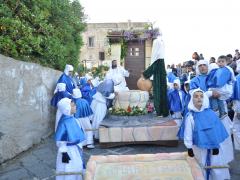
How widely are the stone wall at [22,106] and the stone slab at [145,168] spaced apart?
3516 millimetres

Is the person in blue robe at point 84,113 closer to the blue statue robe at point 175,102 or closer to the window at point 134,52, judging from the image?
the blue statue robe at point 175,102

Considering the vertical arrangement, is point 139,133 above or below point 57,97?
below

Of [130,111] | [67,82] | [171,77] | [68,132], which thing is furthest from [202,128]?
[171,77]

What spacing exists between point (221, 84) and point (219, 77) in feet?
0.44

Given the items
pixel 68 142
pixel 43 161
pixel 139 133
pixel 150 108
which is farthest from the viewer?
pixel 150 108

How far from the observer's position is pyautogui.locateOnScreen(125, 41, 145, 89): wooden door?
1575 cm

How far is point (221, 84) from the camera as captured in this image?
19.9ft

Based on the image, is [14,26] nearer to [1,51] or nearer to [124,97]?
[1,51]

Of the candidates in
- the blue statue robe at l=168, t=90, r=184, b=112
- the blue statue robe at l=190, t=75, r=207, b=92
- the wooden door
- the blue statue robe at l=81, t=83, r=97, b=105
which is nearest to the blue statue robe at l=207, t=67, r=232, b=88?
the blue statue robe at l=190, t=75, r=207, b=92

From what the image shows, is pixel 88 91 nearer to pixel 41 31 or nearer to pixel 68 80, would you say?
pixel 68 80

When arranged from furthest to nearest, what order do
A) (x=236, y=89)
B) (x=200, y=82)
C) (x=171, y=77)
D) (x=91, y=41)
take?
(x=91, y=41) → (x=171, y=77) → (x=236, y=89) → (x=200, y=82)

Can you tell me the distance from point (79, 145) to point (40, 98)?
386cm

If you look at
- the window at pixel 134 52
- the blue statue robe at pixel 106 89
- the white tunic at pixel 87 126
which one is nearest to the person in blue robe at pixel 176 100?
the blue statue robe at pixel 106 89

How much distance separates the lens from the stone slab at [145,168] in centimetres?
377
